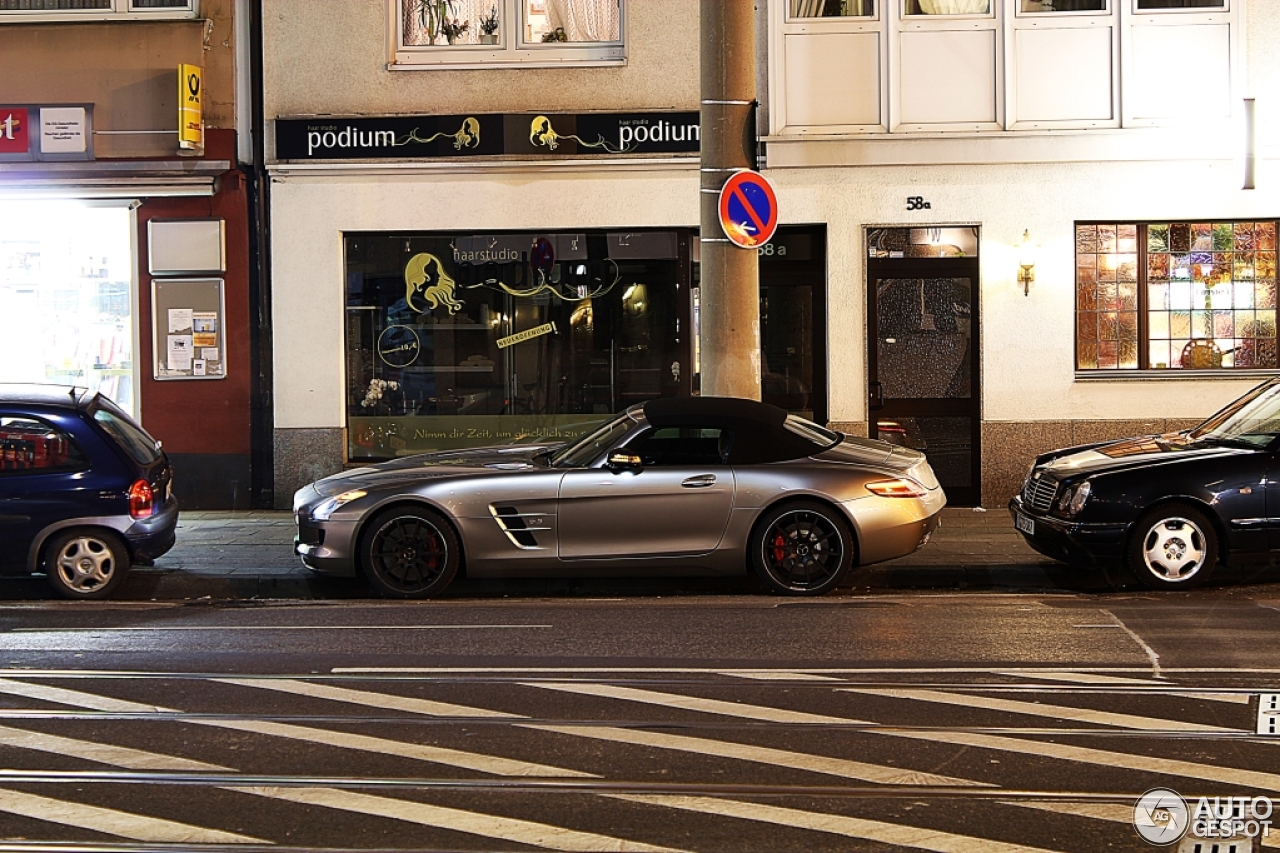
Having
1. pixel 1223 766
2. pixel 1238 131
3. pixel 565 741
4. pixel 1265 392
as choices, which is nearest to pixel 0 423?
pixel 565 741

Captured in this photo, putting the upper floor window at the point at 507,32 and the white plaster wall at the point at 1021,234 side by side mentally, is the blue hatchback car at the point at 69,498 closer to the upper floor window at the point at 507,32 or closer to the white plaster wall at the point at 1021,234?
the upper floor window at the point at 507,32

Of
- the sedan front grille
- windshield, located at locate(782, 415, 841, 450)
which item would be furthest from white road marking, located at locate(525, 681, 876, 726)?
the sedan front grille

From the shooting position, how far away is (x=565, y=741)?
643 centimetres

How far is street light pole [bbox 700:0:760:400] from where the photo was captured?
503 inches

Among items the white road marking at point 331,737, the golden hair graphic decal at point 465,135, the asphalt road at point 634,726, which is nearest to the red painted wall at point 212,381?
the golden hair graphic decal at point 465,135

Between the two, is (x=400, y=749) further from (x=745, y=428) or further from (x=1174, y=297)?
(x=1174, y=297)

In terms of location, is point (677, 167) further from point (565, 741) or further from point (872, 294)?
point (565, 741)

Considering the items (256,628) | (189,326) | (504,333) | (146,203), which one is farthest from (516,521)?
(146,203)

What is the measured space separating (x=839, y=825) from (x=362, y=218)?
12033mm

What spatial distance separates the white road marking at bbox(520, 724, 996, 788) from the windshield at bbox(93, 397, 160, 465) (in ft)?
18.7

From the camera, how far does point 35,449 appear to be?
10.9 metres

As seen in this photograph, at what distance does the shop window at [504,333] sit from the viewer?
16047 millimetres

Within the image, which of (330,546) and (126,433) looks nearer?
(330,546)

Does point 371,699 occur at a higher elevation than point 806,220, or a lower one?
lower
